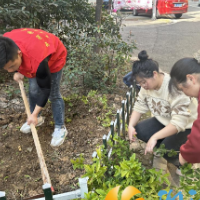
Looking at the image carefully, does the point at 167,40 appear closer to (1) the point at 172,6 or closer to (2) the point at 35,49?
(1) the point at 172,6

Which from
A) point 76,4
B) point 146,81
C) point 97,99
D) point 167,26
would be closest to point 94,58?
point 97,99

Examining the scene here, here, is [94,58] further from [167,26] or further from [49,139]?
[167,26]

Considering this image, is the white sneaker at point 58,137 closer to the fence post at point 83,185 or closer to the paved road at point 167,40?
the fence post at point 83,185

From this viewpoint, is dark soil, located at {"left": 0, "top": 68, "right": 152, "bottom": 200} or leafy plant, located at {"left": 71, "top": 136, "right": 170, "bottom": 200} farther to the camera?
dark soil, located at {"left": 0, "top": 68, "right": 152, "bottom": 200}

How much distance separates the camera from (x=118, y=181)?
172 centimetres

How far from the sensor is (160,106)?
2090 millimetres

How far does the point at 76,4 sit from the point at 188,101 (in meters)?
2.65

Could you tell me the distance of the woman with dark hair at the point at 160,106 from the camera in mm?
1862

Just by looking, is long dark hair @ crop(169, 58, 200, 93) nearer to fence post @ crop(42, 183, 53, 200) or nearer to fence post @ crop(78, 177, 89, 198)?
fence post @ crop(78, 177, 89, 198)

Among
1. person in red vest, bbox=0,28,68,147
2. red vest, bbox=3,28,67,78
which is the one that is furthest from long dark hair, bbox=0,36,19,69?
red vest, bbox=3,28,67,78

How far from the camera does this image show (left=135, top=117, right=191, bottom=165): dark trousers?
6.93 ft

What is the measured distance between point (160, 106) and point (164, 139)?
0.35 meters

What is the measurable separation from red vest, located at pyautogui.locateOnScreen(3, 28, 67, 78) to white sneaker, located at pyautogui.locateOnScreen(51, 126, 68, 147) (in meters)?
0.70

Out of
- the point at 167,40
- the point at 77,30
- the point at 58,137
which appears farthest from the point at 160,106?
the point at 167,40
